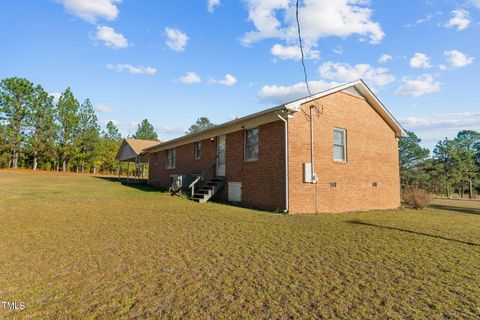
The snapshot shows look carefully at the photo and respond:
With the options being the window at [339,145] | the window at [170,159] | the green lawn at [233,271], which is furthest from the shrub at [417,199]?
the window at [170,159]

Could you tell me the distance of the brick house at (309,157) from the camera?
10.8 m

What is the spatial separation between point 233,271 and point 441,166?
52.3 metres

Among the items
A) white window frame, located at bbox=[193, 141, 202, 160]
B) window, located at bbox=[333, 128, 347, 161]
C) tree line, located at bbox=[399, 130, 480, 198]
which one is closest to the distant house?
white window frame, located at bbox=[193, 141, 202, 160]

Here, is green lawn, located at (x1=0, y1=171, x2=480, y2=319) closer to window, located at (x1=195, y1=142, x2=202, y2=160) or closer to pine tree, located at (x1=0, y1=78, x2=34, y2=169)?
window, located at (x1=195, y1=142, x2=202, y2=160)

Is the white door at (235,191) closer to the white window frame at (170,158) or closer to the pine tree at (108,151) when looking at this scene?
the white window frame at (170,158)

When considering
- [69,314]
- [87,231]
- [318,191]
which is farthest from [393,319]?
[318,191]

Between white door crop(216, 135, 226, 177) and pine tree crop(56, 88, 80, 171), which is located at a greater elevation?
pine tree crop(56, 88, 80, 171)

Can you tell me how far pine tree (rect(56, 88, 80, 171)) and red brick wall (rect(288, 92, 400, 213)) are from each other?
1694 inches

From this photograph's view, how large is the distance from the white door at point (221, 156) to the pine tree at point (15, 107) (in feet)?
123

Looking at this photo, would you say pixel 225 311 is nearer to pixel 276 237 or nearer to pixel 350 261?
pixel 350 261

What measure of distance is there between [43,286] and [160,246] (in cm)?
214

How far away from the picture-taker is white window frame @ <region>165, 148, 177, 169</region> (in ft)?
66.3

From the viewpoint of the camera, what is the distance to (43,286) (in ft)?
11.5

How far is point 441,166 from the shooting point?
4544 centimetres
